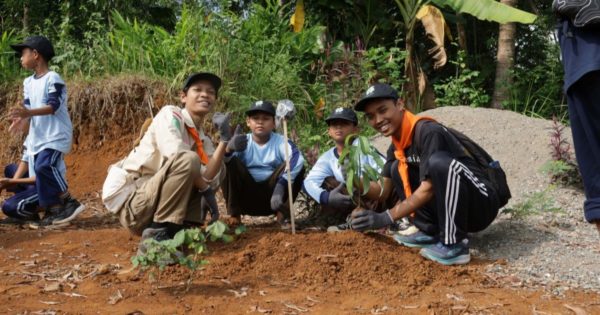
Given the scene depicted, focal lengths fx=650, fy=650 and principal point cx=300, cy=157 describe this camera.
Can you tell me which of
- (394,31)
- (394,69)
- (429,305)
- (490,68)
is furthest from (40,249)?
(490,68)

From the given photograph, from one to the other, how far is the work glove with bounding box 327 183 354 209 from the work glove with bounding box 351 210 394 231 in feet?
1.91

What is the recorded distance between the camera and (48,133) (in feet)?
18.4

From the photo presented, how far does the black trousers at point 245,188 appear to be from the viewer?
5004 mm

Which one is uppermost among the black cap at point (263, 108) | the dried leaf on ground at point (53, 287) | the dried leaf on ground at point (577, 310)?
the black cap at point (263, 108)

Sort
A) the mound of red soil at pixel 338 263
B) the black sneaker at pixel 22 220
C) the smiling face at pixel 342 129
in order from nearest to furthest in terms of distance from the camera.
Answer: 1. the mound of red soil at pixel 338 263
2. the smiling face at pixel 342 129
3. the black sneaker at pixel 22 220

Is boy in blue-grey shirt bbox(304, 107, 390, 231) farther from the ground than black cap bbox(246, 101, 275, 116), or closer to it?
closer to it

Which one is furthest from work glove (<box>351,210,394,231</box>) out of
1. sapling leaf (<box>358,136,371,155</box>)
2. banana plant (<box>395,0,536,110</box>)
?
banana plant (<box>395,0,536,110</box>)

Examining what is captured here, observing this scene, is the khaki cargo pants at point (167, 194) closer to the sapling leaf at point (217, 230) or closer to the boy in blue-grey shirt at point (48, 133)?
the sapling leaf at point (217, 230)

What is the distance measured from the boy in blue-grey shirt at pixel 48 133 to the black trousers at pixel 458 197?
3322 mm

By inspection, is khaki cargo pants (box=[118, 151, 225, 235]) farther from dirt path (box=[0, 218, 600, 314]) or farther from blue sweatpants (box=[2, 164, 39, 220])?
blue sweatpants (box=[2, 164, 39, 220])

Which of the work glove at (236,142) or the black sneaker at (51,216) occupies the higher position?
the work glove at (236,142)

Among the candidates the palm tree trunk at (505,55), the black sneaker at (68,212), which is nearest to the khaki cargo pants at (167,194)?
the black sneaker at (68,212)

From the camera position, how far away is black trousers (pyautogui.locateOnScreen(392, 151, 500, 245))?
3818 millimetres

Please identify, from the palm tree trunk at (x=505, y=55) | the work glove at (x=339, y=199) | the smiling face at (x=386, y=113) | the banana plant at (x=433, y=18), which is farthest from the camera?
the palm tree trunk at (x=505, y=55)
